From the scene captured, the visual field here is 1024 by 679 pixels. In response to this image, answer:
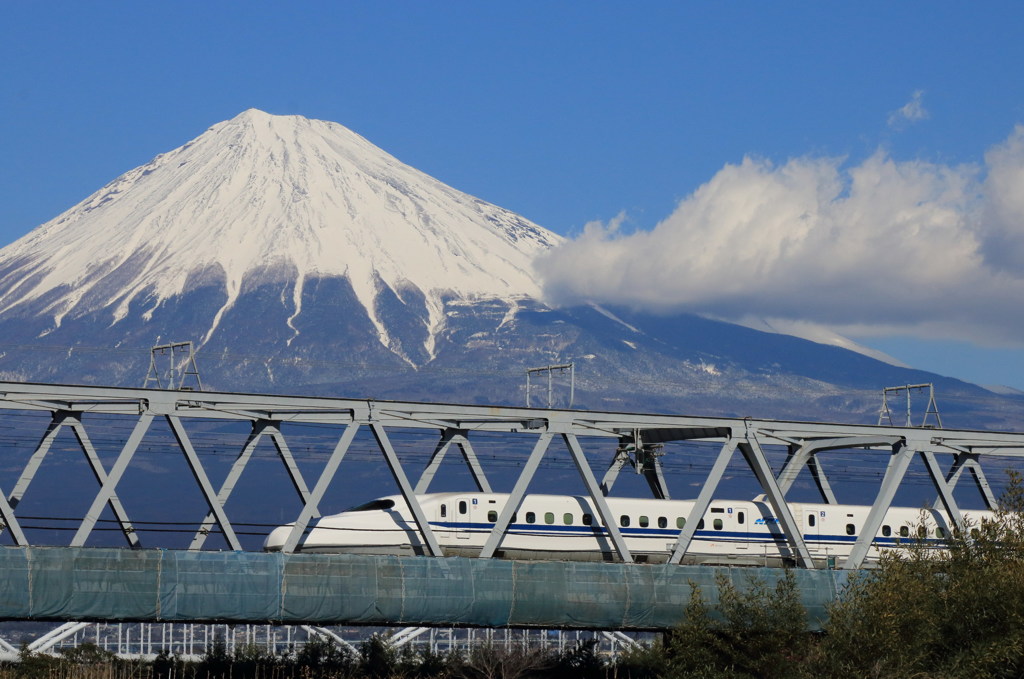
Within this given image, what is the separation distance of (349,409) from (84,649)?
4405 centimetres

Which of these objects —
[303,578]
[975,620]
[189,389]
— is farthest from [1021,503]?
[189,389]

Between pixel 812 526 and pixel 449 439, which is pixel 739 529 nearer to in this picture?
pixel 812 526

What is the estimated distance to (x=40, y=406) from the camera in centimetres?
5844

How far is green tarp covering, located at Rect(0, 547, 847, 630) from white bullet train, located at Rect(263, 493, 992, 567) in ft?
21.6

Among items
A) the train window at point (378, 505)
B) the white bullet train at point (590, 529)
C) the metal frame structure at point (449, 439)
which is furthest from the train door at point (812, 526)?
the train window at point (378, 505)

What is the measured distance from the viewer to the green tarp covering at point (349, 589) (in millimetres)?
50406

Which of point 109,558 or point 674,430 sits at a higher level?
point 674,430

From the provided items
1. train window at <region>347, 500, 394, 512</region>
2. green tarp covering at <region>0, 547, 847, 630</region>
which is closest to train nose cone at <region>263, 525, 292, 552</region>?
train window at <region>347, 500, 394, 512</region>

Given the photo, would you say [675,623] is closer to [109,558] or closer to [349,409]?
[349,409]

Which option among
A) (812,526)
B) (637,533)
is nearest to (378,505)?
(637,533)

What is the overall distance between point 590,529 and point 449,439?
26.8ft

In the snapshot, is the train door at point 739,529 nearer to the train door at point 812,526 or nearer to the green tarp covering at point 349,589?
the train door at point 812,526

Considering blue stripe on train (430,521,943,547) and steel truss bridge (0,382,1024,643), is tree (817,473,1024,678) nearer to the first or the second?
steel truss bridge (0,382,1024,643)

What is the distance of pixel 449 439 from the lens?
65.4 meters
